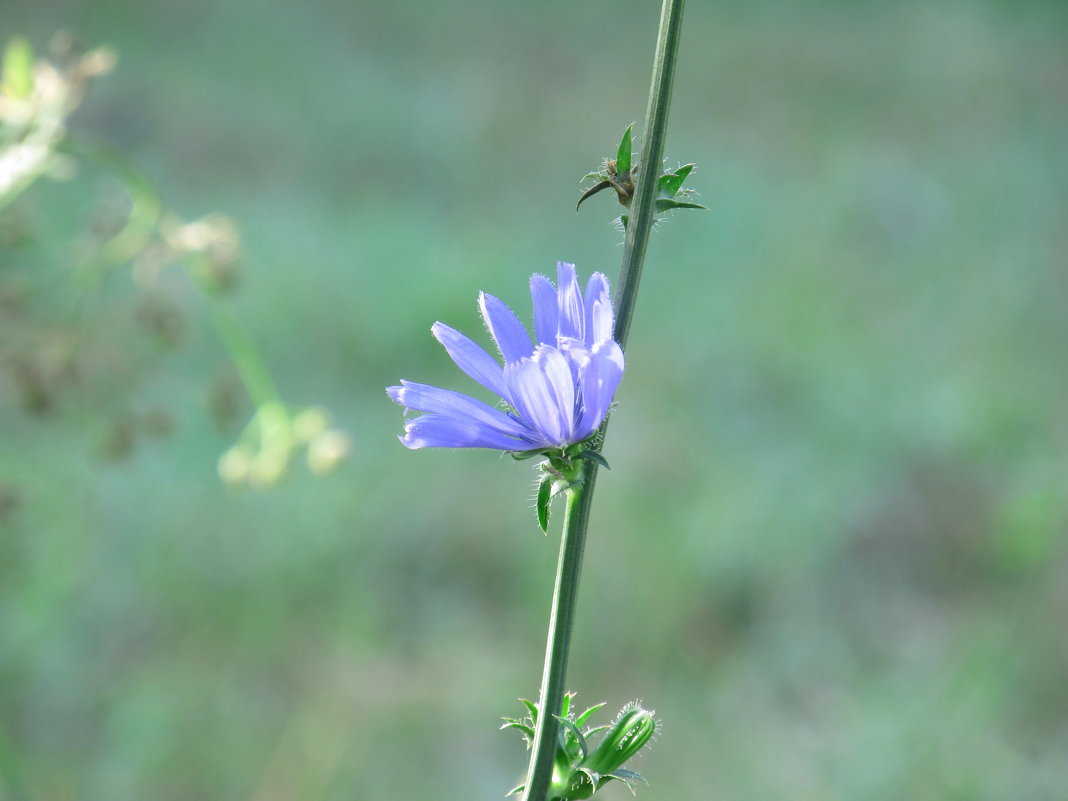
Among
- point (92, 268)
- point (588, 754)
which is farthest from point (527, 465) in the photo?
point (588, 754)

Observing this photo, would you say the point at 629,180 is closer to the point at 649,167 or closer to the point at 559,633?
the point at 649,167

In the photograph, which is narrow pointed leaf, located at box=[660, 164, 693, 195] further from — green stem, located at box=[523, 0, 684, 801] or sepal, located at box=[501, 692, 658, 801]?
sepal, located at box=[501, 692, 658, 801]

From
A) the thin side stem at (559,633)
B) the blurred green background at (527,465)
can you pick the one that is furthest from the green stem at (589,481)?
the blurred green background at (527,465)

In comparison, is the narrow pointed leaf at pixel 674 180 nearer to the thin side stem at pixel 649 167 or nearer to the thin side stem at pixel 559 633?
the thin side stem at pixel 649 167

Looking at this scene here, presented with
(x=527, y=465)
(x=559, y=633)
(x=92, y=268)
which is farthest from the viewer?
(x=527, y=465)

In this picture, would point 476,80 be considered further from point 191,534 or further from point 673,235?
point 191,534

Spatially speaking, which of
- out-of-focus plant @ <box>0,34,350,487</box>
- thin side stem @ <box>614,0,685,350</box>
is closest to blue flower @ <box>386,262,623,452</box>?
thin side stem @ <box>614,0,685,350</box>

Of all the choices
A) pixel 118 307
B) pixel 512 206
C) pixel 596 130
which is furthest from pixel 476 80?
pixel 118 307
